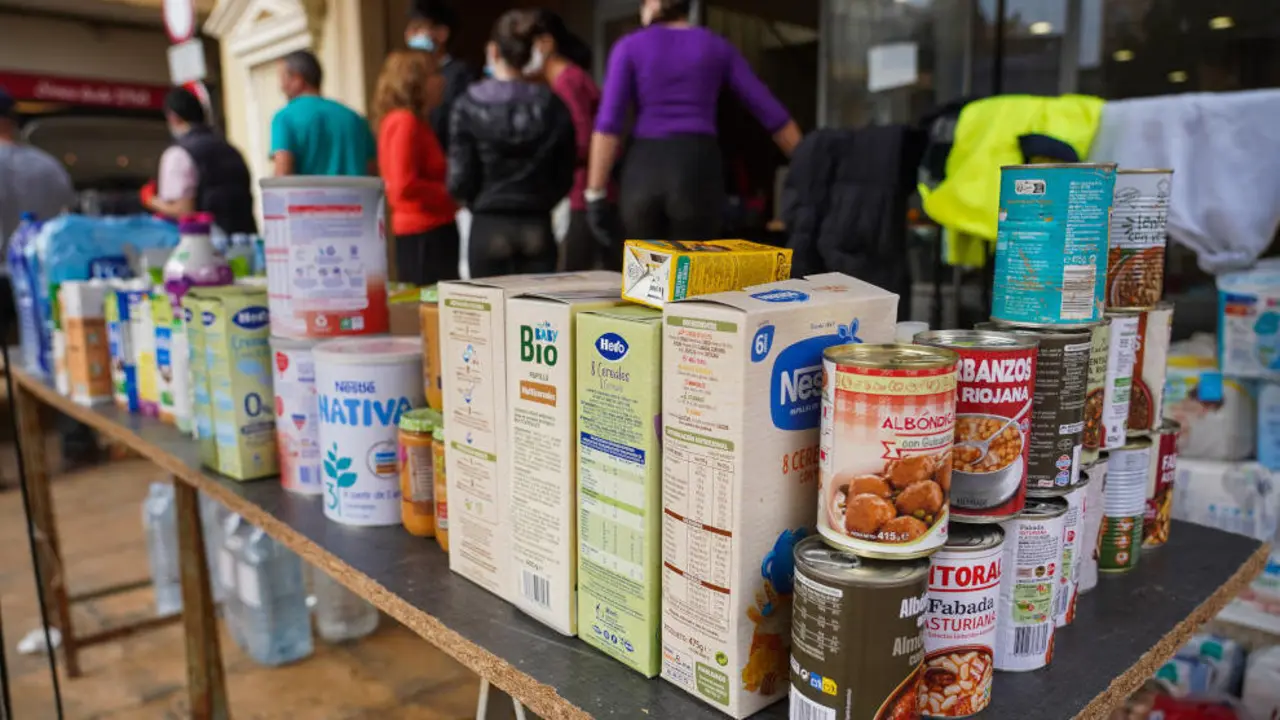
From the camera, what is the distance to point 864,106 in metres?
4.00

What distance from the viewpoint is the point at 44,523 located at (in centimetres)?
267

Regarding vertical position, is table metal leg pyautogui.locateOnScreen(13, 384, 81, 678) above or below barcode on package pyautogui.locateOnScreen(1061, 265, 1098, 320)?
below

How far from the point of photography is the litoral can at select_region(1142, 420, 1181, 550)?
3.91 feet

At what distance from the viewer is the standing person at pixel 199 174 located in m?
3.51

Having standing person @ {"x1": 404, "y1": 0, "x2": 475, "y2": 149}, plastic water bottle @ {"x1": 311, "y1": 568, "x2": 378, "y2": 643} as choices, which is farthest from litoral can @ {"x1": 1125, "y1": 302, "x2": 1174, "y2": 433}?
standing person @ {"x1": 404, "y1": 0, "x2": 475, "y2": 149}

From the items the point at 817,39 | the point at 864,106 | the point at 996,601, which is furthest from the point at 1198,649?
the point at 817,39

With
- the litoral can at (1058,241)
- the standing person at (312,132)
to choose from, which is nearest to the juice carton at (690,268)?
the litoral can at (1058,241)

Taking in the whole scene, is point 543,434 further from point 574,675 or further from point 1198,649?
point 1198,649

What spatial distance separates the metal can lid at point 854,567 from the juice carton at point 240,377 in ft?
3.39

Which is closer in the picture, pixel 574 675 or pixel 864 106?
pixel 574 675

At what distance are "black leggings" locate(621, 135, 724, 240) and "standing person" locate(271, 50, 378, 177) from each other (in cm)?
113

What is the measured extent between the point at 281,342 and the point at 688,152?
5.71ft

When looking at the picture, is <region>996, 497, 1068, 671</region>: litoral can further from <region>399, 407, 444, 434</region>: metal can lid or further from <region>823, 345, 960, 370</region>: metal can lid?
<region>399, 407, 444, 434</region>: metal can lid

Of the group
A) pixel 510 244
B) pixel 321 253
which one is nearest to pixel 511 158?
pixel 510 244
